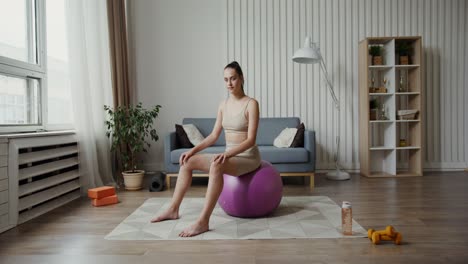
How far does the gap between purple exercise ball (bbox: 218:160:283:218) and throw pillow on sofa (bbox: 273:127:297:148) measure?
5.26ft

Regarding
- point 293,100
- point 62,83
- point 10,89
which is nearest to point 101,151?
point 62,83

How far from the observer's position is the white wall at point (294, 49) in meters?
5.10

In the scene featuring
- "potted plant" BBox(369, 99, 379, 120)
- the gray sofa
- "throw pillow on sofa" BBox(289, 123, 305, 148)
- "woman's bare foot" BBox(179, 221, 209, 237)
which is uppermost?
"potted plant" BBox(369, 99, 379, 120)

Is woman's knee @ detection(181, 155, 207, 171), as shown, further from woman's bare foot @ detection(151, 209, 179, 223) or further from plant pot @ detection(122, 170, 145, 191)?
plant pot @ detection(122, 170, 145, 191)

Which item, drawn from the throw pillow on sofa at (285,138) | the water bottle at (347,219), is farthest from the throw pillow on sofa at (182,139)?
the water bottle at (347,219)

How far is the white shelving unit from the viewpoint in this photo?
15.5ft

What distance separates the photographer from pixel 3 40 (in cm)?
308

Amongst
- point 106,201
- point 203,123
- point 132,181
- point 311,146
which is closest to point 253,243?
point 106,201

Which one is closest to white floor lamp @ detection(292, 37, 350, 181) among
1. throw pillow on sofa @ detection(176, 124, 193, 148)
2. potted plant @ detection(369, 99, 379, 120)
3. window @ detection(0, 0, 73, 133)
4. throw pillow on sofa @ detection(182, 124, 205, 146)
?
potted plant @ detection(369, 99, 379, 120)

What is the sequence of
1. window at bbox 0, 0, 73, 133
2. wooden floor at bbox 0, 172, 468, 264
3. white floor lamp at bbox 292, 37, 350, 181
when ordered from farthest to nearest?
white floor lamp at bbox 292, 37, 350, 181
window at bbox 0, 0, 73, 133
wooden floor at bbox 0, 172, 468, 264

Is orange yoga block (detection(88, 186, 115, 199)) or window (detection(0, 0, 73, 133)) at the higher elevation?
window (detection(0, 0, 73, 133))

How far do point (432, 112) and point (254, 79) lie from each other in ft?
8.14

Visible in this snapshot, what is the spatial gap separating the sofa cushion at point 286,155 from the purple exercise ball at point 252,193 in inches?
52.9

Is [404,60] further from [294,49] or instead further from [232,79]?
[232,79]
